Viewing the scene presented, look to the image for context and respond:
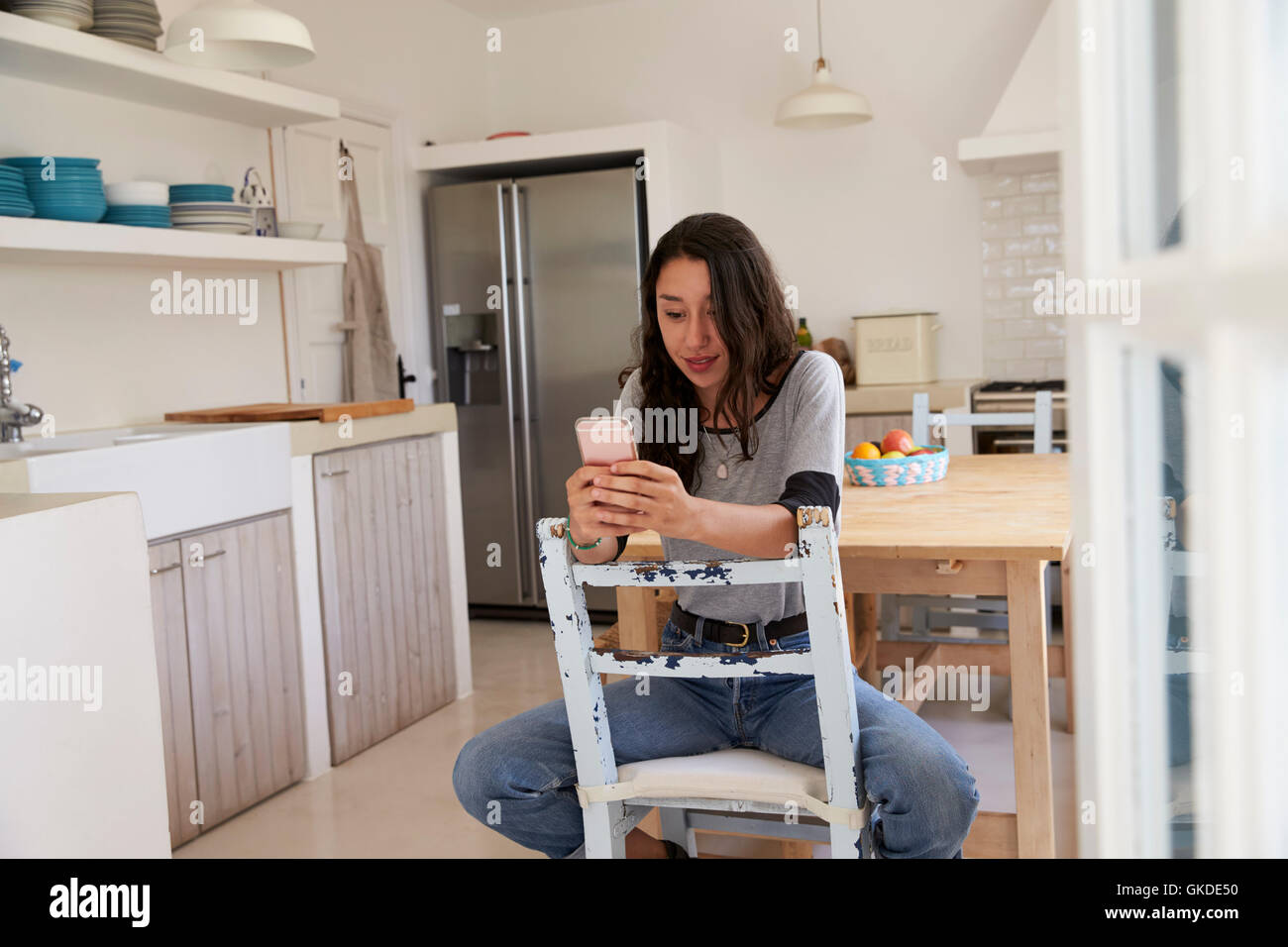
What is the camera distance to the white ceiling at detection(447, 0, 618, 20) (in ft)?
16.7

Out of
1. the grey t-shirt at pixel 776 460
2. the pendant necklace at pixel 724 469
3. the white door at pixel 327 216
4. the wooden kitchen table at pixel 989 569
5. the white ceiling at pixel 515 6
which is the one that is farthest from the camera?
the white ceiling at pixel 515 6

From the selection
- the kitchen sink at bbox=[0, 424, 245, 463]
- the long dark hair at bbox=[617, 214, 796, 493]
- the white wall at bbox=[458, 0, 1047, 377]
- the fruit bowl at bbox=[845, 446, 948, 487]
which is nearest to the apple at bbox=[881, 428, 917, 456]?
the fruit bowl at bbox=[845, 446, 948, 487]

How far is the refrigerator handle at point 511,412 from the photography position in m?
4.68

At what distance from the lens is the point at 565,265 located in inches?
182

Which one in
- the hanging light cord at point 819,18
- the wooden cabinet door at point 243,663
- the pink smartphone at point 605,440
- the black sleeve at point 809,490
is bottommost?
the wooden cabinet door at point 243,663

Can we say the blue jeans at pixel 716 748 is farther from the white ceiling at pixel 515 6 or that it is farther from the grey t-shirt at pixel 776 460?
the white ceiling at pixel 515 6

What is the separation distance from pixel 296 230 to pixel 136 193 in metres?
0.63

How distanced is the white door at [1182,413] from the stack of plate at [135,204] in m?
2.87

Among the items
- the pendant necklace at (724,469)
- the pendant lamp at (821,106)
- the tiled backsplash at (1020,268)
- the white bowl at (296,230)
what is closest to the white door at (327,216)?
the white bowl at (296,230)

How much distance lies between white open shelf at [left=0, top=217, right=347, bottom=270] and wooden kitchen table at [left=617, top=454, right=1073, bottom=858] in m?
1.64

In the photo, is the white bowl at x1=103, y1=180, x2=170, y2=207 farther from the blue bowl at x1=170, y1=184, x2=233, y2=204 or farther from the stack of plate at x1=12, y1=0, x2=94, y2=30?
the stack of plate at x1=12, y1=0, x2=94, y2=30
